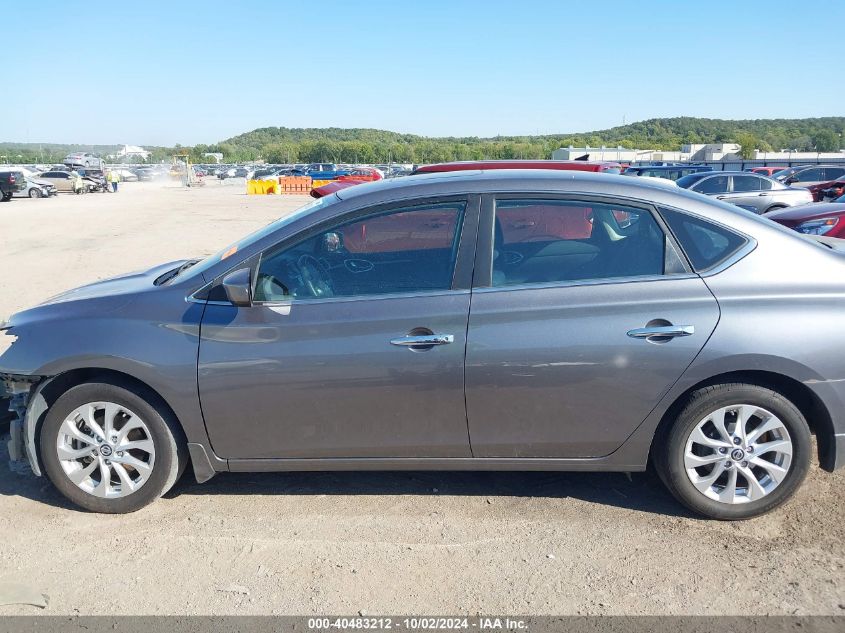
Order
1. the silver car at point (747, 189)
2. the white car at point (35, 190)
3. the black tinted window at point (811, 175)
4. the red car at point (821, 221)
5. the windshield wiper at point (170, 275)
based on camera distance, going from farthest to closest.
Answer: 1. the white car at point (35, 190)
2. the black tinted window at point (811, 175)
3. the silver car at point (747, 189)
4. the red car at point (821, 221)
5. the windshield wiper at point (170, 275)

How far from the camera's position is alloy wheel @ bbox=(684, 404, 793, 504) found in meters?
3.57

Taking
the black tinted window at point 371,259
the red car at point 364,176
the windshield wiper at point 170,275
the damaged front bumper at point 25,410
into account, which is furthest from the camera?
the red car at point 364,176

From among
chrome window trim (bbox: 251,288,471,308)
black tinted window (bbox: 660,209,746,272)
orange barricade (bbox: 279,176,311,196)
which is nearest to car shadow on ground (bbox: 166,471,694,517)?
chrome window trim (bbox: 251,288,471,308)

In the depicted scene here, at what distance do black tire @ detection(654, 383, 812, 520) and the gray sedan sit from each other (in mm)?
10

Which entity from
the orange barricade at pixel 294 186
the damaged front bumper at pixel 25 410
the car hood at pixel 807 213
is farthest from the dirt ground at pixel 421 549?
the orange barricade at pixel 294 186

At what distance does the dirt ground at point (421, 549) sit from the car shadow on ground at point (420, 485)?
0.01 metres

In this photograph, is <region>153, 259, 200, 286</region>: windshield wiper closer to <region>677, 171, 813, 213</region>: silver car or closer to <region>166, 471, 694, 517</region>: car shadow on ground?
<region>166, 471, 694, 517</region>: car shadow on ground

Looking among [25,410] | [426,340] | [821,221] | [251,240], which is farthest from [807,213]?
[25,410]

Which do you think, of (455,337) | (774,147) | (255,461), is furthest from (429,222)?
(774,147)

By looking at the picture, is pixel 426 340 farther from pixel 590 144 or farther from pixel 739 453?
pixel 590 144

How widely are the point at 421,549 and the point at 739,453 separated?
1676 millimetres

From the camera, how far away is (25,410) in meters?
3.92

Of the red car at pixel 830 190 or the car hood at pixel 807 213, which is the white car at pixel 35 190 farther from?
the car hood at pixel 807 213

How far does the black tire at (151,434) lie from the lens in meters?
3.73
